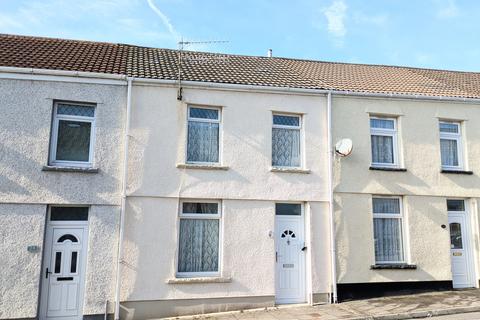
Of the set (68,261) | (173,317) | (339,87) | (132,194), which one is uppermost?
(339,87)

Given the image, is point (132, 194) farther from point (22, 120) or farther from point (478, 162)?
point (478, 162)

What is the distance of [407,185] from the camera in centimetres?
1119

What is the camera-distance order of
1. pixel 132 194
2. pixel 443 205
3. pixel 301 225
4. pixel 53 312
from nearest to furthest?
pixel 53 312 < pixel 132 194 < pixel 301 225 < pixel 443 205

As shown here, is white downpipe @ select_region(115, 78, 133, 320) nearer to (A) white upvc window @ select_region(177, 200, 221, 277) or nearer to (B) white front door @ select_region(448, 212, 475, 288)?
(A) white upvc window @ select_region(177, 200, 221, 277)

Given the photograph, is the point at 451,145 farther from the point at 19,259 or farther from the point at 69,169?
the point at 19,259

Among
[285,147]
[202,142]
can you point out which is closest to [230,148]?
[202,142]

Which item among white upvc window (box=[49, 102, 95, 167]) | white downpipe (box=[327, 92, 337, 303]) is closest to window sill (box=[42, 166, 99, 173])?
white upvc window (box=[49, 102, 95, 167])

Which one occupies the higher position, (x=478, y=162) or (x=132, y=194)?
(x=478, y=162)

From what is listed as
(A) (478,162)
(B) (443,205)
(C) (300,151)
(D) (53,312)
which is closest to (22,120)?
(D) (53,312)

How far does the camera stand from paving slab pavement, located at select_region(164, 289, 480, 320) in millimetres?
8859

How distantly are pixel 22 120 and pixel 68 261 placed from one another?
3419 millimetres

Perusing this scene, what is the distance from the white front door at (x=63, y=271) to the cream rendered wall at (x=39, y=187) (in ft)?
0.76

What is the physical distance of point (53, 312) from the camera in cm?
891

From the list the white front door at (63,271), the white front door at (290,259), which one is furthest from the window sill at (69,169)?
the white front door at (290,259)
